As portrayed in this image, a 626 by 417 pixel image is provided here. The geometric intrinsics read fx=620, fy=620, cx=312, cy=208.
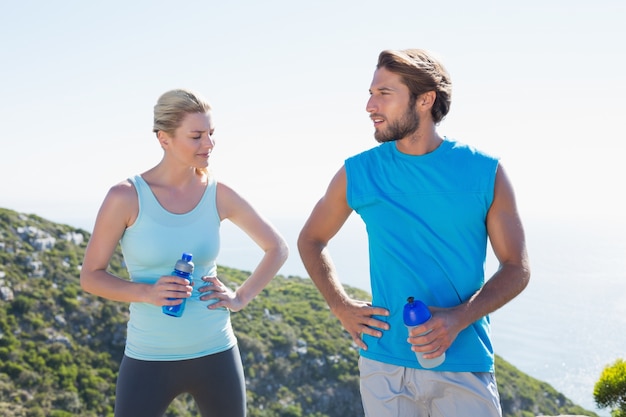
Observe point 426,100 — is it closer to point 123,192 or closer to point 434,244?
point 434,244

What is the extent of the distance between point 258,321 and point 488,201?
21546 mm

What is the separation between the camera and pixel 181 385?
115 inches

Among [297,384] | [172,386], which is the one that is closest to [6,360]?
[297,384]

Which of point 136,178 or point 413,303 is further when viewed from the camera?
point 136,178

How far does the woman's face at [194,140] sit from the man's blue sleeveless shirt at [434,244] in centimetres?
90

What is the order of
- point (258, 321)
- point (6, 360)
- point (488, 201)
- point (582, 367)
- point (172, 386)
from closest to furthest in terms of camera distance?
point (488, 201) → point (172, 386) → point (6, 360) → point (258, 321) → point (582, 367)

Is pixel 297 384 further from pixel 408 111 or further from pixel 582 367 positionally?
pixel 582 367

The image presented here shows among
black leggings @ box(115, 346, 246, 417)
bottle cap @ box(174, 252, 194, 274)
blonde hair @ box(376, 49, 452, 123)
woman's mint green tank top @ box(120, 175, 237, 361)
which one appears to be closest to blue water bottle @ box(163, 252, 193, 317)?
bottle cap @ box(174, 252, 194, 274)

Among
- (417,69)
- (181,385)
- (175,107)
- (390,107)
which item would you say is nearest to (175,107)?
(175,107)

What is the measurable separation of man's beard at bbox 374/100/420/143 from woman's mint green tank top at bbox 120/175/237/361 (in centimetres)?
101

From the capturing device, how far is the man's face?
246cm

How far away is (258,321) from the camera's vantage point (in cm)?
2330

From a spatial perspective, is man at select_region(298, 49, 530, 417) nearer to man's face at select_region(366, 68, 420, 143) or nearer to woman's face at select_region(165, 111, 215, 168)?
man's face at select_region(366, 68, 420, 143)

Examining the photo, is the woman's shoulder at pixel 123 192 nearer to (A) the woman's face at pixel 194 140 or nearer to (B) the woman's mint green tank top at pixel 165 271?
(B) the woman's mint green tank top at pixel 165 271
